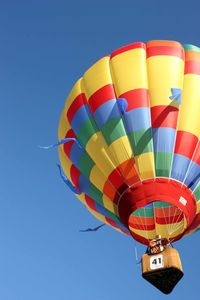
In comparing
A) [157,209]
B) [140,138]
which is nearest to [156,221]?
[157,209]

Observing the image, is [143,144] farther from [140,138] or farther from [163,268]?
[163,268]

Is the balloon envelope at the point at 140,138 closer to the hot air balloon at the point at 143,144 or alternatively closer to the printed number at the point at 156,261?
the hot air balloon at the point at 143,144

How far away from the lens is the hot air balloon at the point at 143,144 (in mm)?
11562

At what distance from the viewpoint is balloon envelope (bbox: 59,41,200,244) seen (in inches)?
459

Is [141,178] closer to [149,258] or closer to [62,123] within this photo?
[149,258]

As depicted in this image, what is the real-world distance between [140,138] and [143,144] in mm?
139

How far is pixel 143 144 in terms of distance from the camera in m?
11.8

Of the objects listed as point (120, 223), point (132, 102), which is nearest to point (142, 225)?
point (120, 223)

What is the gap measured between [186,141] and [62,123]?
3279 mm

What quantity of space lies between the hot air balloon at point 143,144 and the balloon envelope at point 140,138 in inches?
0.8

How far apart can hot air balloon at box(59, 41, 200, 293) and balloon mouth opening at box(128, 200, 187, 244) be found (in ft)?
0.07

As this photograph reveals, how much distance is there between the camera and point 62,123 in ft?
45.7

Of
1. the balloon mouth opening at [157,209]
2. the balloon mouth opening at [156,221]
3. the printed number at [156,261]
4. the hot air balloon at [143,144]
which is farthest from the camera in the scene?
the balloon mouth opening at [156,221]

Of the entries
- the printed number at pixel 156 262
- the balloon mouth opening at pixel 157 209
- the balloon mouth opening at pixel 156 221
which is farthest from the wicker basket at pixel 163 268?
the balloon mouth opening at pixel 156 221
